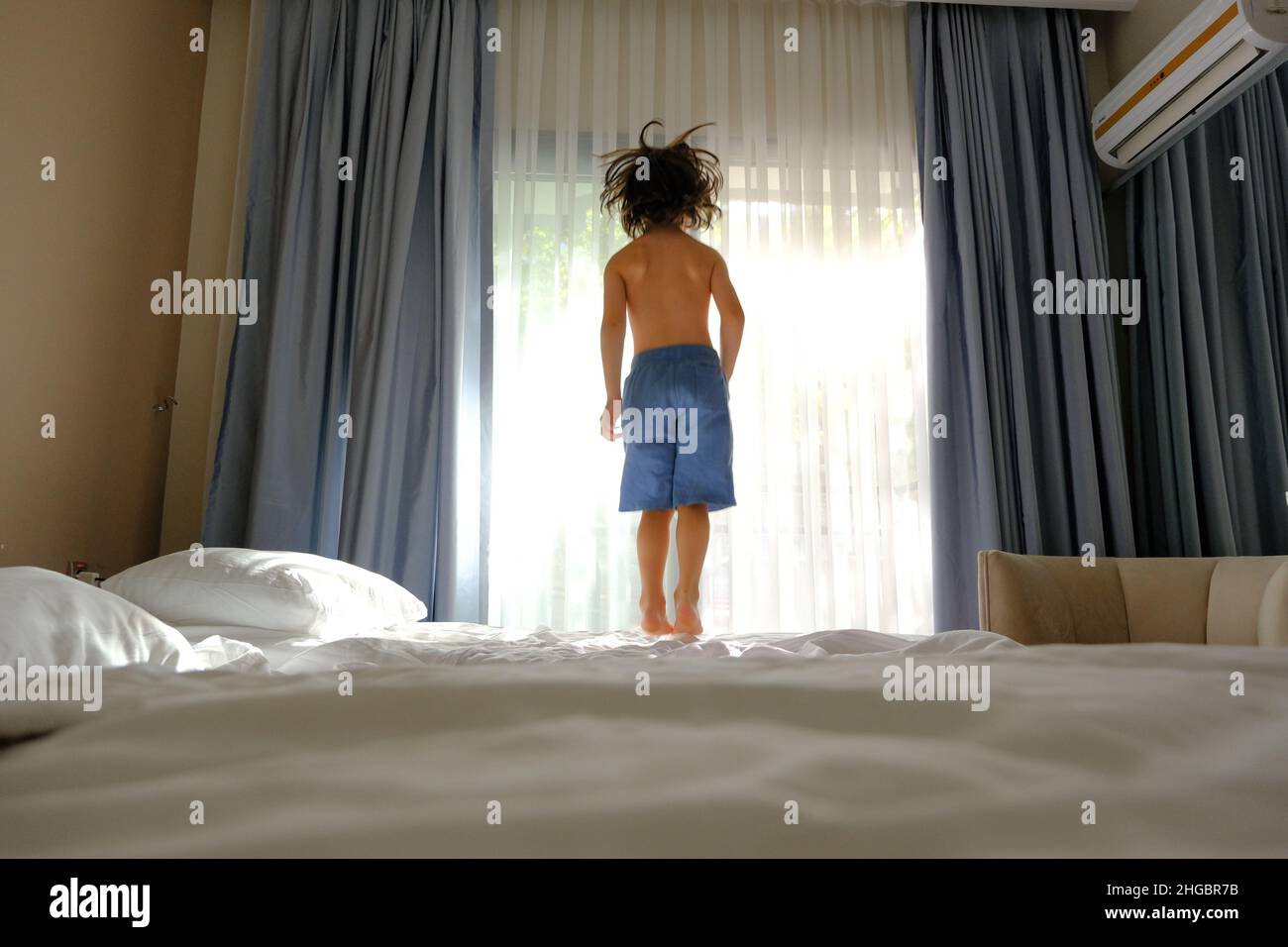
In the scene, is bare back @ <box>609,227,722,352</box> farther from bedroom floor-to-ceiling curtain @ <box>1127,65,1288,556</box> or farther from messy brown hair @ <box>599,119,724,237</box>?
bedroom floor-to-ceiling curtain @ <box>1127,65,1288,556</box>

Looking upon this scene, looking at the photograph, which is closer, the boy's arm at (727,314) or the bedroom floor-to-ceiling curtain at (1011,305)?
the boy's arm at (727,314)

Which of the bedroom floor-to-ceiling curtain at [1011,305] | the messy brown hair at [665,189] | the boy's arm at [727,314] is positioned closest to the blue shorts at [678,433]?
the boy's arm at [727,314]

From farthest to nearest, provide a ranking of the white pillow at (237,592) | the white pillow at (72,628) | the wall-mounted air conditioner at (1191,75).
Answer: the wall-mounted air conditioner at (1191,75)
the white pillow at (237,592)
the white pillow at (72,628)

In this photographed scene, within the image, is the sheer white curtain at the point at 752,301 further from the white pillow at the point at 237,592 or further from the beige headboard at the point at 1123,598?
the white pillow at the point at 237,592

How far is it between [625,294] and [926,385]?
1262mm

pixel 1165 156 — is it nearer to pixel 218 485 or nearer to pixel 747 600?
pixel 747 600

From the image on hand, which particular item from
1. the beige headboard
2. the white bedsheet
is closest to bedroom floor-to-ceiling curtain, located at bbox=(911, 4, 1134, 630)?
the beige headboard

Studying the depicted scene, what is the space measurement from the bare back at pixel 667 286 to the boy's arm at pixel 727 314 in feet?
0.05

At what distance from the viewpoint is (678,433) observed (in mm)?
2395

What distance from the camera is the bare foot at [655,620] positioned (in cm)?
220

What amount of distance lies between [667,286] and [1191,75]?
5.79ft

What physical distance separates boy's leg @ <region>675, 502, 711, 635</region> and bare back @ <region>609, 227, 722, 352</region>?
49 centimetres

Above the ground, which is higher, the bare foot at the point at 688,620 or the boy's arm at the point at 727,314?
the boy's arm at the point at 727,314
